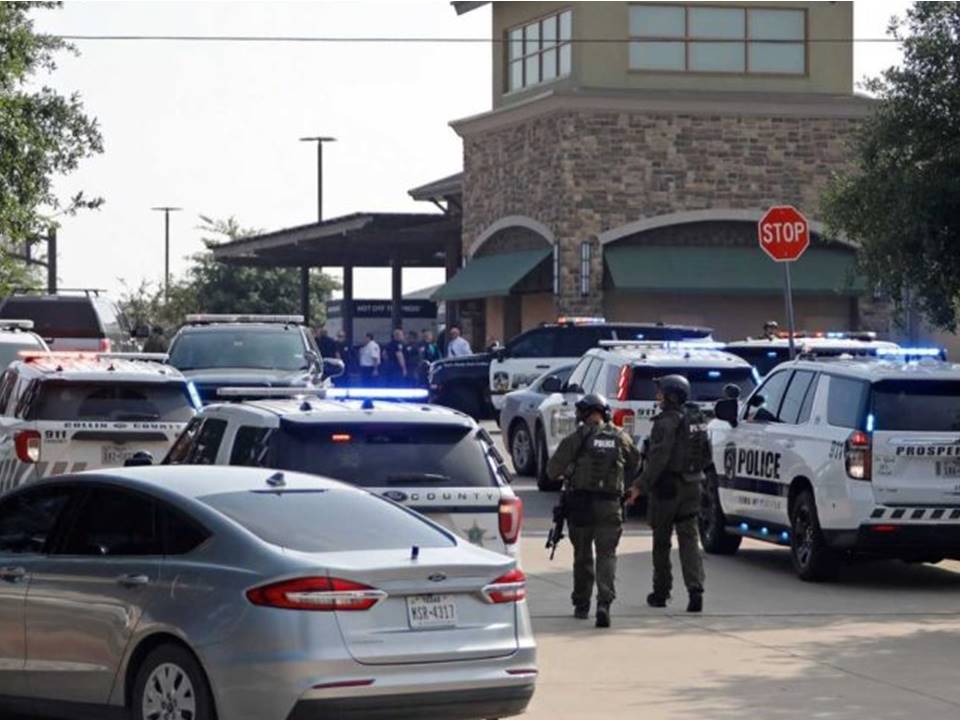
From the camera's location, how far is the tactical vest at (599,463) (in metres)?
15.9

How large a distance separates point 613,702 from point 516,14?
38.6 metres

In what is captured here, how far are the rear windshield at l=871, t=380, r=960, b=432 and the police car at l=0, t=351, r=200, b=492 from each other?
6088 millimetres

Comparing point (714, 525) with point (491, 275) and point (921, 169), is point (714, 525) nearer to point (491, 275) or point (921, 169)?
point (921, 169)

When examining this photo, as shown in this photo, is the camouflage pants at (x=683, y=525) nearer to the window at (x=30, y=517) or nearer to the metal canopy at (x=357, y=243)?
the window at (x=30, y=517)

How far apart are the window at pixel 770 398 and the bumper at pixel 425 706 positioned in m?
9.69

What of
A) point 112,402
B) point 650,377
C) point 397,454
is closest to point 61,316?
point 650,377

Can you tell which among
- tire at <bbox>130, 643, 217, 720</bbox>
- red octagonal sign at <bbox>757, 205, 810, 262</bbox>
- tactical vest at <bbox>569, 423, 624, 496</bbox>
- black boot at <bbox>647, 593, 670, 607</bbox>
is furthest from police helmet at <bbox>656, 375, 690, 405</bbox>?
red octagonal sign at <bbox>757, 205, 810, 262</bbox>

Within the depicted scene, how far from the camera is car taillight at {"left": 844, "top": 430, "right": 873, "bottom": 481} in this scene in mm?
18203

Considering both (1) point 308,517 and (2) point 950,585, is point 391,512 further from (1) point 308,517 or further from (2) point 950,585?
(2) point 950,585

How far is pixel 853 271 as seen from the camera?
26484mm

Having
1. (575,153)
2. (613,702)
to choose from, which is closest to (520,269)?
(575,153)

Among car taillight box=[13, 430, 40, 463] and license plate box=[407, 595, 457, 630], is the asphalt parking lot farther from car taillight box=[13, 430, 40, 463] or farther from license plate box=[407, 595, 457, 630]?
car taillight box=[13, 430, 40, 463]

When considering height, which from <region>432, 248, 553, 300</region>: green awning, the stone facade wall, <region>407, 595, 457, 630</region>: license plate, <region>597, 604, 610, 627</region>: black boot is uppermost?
the stone facade wall

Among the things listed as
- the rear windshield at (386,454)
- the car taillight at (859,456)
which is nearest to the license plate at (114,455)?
the car taillight at (859,456)
